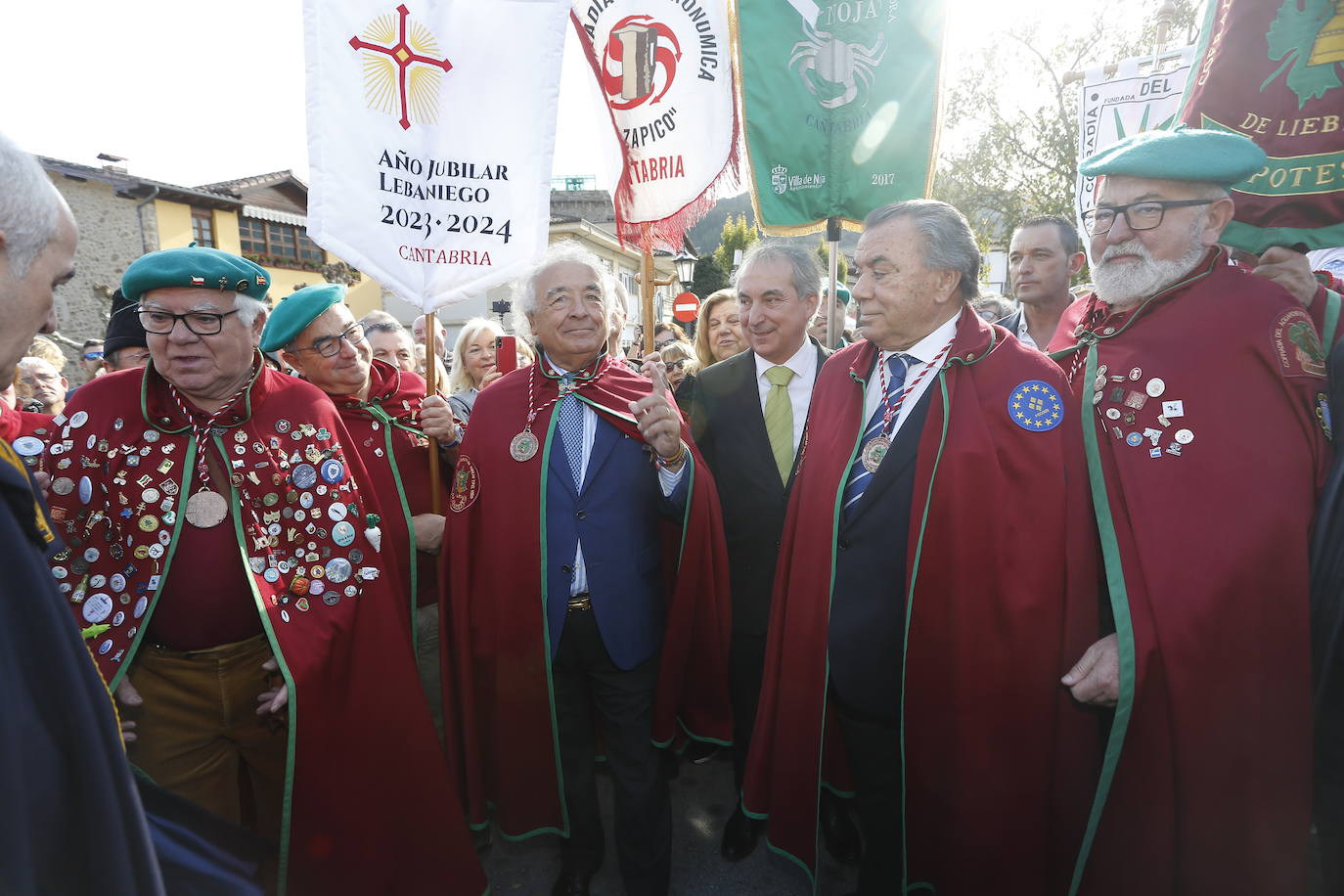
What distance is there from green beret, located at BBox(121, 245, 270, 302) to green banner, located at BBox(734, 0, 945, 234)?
91.9 inches

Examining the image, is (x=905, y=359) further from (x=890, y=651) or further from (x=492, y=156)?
(x=492, y=156)

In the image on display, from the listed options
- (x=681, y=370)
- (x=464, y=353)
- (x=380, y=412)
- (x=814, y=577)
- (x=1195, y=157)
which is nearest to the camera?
(x=1195, y=157)

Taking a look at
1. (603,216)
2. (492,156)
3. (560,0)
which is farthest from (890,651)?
(603,216)

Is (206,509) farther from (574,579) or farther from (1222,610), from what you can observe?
(1222,610)

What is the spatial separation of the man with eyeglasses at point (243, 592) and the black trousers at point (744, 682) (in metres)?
1.34

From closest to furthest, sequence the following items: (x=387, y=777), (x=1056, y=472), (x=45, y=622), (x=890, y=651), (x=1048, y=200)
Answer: (x=45, y=622), (x=1056, y=472), (x=890, y=651), (x=387, y=777), (x=1048, y=200)

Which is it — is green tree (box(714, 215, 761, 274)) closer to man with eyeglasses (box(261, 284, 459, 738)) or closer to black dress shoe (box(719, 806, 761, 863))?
man with eyeglasses (box(261, 284, 459, 738))

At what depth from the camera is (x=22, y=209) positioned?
117cm

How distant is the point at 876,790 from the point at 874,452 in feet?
4.08

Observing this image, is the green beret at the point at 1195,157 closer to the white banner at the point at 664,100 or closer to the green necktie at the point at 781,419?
the green necktie at the point at 781,419

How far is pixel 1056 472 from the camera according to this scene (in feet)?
6.98

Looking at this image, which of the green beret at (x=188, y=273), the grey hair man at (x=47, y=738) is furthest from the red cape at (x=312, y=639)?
the grey hair man at (x=47, y=738)

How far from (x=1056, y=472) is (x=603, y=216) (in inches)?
1601

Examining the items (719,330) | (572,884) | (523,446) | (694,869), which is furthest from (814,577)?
(719,330)
